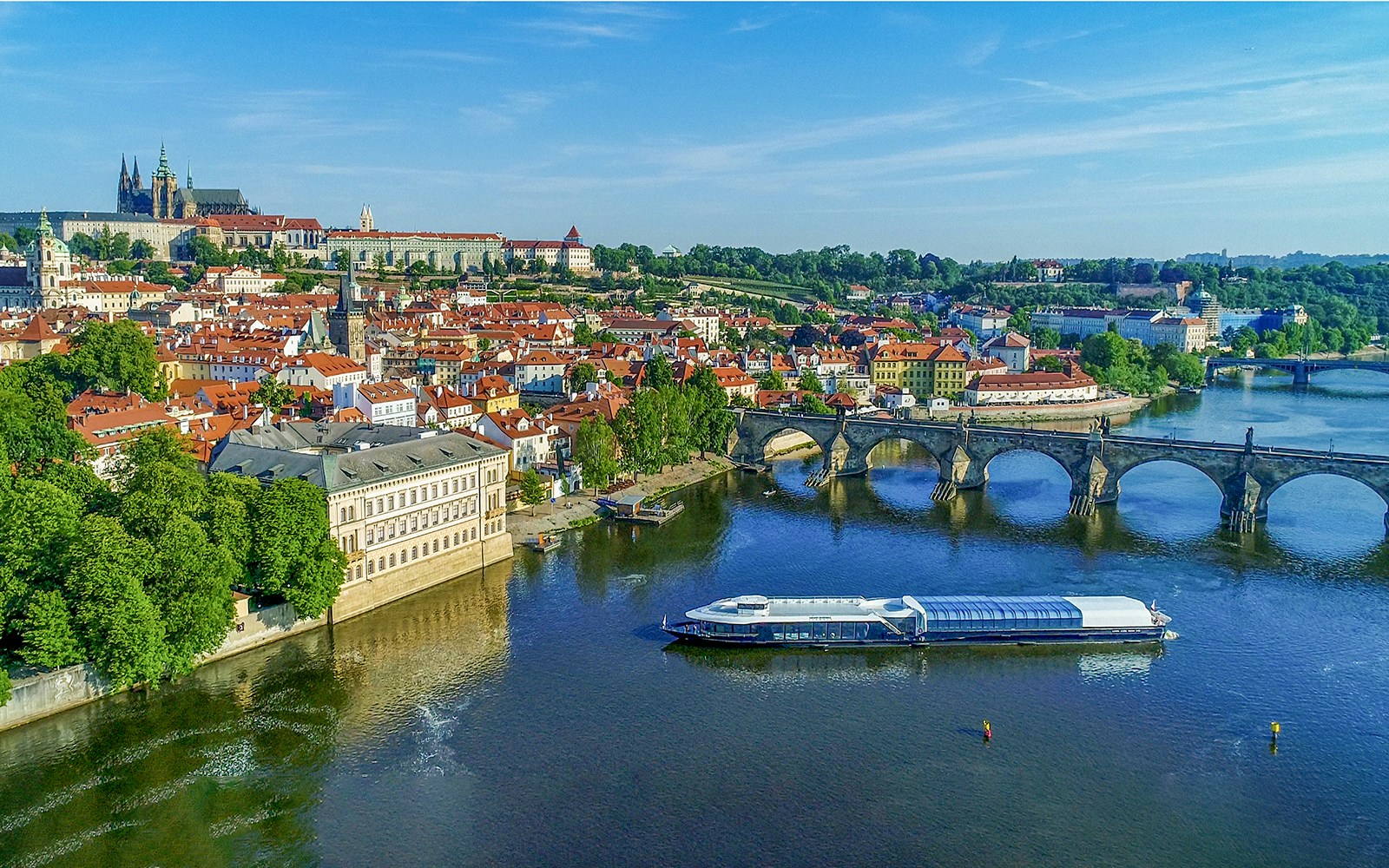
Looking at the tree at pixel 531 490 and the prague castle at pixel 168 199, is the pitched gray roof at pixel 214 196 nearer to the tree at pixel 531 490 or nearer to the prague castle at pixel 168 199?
the prague castle at pixel 168 199

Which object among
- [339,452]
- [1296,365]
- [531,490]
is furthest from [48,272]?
[1296,365]

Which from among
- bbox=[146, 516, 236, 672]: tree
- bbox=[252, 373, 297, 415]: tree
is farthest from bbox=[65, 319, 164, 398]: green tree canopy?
bbox=[146, 516, 236, 672]: tree

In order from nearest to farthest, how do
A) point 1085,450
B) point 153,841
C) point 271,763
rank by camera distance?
point 153,841 < point 271,763 < point 1085,450

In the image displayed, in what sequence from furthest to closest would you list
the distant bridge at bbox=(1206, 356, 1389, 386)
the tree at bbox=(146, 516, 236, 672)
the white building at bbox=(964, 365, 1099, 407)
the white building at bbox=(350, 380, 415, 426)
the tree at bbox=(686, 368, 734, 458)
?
the distant bridge at bbox=(1206, 356, 1389, 386) → the white building at bbox=(964, 365, 1099, 407) → the tree at bbox=(686, 368, 734, 458) → the white building at bbox=(350, 380, 415, 426) → the tree at bbox=(146, 516, 236, 672)

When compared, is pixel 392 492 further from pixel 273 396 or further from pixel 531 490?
pixel 273 396

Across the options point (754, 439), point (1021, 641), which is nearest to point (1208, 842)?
point (1021, 641)

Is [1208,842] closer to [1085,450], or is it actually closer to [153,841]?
[153,841]

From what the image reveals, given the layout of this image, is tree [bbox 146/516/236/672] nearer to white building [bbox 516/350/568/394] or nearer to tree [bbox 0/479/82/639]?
tree [bbox 0/479/82/639]
